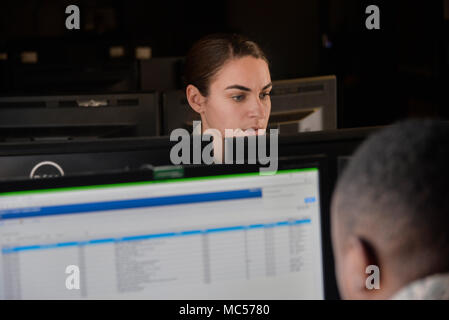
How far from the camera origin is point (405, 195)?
72cm

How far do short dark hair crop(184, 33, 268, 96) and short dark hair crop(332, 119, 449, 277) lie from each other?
1.34 meters

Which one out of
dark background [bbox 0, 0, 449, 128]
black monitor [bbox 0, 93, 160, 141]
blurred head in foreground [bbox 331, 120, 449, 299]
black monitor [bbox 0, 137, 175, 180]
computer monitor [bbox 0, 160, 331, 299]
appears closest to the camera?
blurred head in foreground [bbox 331, 120, 449, 299]

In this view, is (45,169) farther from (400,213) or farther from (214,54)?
(214,54)

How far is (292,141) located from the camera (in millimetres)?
1174

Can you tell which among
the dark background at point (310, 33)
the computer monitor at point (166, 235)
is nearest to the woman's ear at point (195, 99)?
the computer monitor at point (166, 235)

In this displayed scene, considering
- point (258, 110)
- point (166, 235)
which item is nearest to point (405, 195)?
point (166, 235)

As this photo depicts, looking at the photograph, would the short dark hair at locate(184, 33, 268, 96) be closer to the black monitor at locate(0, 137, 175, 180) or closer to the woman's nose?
the woman's nose

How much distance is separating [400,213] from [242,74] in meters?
1.38

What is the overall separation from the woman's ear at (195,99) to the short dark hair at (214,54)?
0.02 metres

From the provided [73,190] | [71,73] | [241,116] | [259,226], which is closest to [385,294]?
[259,226]

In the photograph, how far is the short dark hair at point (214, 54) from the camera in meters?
2.08

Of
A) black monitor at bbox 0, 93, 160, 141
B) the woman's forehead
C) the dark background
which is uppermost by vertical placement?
the dark background

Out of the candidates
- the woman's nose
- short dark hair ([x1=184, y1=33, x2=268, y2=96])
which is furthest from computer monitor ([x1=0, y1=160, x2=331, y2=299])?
short dark hair ([x1=184, y1=33, x2=268, y2=96])

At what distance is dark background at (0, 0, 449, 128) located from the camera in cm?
551
